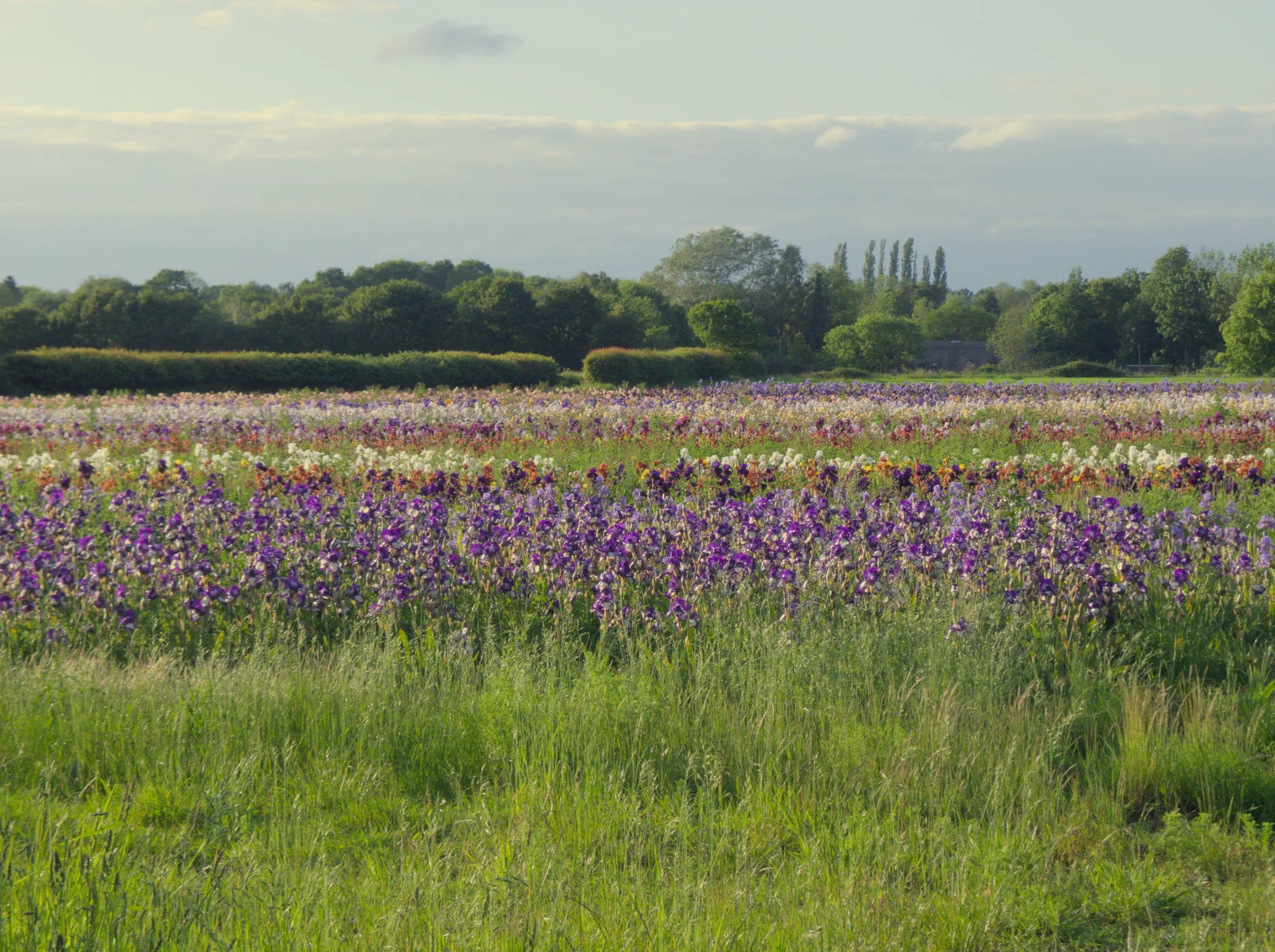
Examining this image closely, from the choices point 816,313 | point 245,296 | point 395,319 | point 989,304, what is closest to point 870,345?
point 816,313

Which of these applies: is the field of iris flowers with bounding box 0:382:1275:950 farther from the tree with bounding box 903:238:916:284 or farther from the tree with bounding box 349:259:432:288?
the tree with bounding box 903:238:916:284

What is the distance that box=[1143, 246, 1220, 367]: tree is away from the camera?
64.7 metres

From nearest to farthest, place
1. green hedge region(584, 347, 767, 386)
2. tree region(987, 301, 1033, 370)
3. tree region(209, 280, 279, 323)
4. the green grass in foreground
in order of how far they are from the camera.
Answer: the green grass in foreground < green hedge region(584, 347, 767, 386) < tree region(987, 301, 1033, 370) < tree region(209, 280, 279, 323)

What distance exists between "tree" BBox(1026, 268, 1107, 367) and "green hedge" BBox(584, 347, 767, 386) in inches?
1220

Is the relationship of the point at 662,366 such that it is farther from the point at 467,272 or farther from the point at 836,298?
the point at 467,272

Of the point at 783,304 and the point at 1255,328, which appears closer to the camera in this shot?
the point at 1255,328

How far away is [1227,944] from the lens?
9.07 feet

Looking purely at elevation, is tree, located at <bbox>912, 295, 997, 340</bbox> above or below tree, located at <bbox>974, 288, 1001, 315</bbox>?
below

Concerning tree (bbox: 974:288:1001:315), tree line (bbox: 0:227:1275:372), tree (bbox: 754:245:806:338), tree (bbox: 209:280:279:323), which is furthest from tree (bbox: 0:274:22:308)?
tree (bbox: 974:288:1001:315)

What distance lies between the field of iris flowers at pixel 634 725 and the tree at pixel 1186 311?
6542cm

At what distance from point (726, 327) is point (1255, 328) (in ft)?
82.1

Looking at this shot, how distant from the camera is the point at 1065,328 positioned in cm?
6806

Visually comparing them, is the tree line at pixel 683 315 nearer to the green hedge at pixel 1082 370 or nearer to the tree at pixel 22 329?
the tree at pixel 22 329

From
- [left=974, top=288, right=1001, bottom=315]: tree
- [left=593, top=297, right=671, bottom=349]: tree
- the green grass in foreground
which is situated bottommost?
the green grass in foreground
